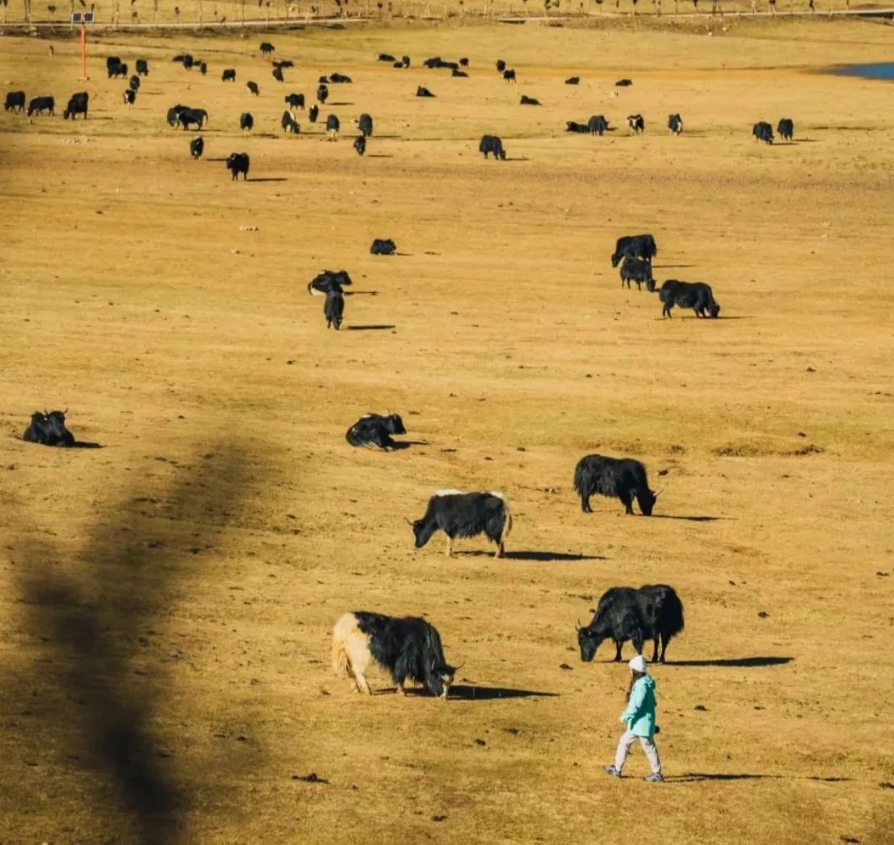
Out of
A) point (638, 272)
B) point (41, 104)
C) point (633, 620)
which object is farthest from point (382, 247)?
point (633, 620)

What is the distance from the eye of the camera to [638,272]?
52625mm

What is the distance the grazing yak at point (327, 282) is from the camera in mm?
49531

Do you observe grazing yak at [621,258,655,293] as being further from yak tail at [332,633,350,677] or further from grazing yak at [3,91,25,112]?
grazing yak at [3,91,25,112]

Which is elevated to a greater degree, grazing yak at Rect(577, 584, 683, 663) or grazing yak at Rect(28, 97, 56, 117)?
grazing yak at Rect(28, 97, 56, 117)

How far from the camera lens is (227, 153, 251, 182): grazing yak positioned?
223 feet

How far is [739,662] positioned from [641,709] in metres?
6.08

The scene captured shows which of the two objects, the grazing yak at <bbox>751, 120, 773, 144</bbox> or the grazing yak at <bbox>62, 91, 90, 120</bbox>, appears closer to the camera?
the grazing yak at <bbox>751, 120, 773, 144</bbox>

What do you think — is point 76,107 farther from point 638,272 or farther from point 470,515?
point 470,515

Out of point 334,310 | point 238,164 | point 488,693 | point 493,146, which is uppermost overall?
point 493,146

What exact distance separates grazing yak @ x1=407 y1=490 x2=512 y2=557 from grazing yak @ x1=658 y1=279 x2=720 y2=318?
874 inches

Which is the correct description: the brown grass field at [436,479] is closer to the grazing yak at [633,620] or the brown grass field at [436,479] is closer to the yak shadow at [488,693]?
the yak shadow at [488,693]

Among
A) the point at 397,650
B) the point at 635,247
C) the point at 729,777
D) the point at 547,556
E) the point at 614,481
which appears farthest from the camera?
the point at 635,247

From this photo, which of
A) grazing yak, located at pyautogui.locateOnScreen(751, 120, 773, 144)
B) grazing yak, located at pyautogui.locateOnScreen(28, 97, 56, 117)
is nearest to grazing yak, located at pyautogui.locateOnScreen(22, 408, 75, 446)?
grazing yak, located at pyautogui.locateOnScreen(28, 97, 56, 117)

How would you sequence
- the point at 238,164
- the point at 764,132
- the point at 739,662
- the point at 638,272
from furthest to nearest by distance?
the point at 764,132, the point at 238,164, the point at 638,272, the point at 739,662
